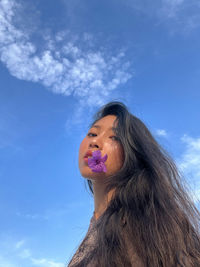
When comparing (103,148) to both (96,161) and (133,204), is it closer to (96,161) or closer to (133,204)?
(96,161)

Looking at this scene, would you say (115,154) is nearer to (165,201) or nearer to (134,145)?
(134,145)

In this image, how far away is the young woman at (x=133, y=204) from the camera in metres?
2.88

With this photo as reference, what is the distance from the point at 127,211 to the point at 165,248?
0.50 m

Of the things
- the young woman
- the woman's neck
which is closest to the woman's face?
the young woman

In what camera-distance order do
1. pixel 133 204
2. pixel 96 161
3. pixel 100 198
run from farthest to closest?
pixel 100 198
pixel 96 161
pixel 133 204

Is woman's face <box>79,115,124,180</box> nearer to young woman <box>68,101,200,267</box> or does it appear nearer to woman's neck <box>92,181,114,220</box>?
young woman <box>68,101,200,267</box>

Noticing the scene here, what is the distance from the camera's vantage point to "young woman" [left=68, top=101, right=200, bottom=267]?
2.88 m

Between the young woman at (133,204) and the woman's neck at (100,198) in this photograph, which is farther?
the woman's neck at (100,198)

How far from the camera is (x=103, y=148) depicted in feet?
11.9

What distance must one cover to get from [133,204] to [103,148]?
2.45ft

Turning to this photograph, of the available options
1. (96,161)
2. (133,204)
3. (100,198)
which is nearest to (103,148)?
(96,161)

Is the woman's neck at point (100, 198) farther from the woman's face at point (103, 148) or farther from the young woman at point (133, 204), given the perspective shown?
the woman's face at point (103, 148)

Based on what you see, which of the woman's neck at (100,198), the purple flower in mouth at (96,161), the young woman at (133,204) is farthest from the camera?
the woman's neck at (100,198)

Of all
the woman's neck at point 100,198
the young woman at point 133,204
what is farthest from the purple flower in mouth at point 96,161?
the woman's neck at point 100,198
